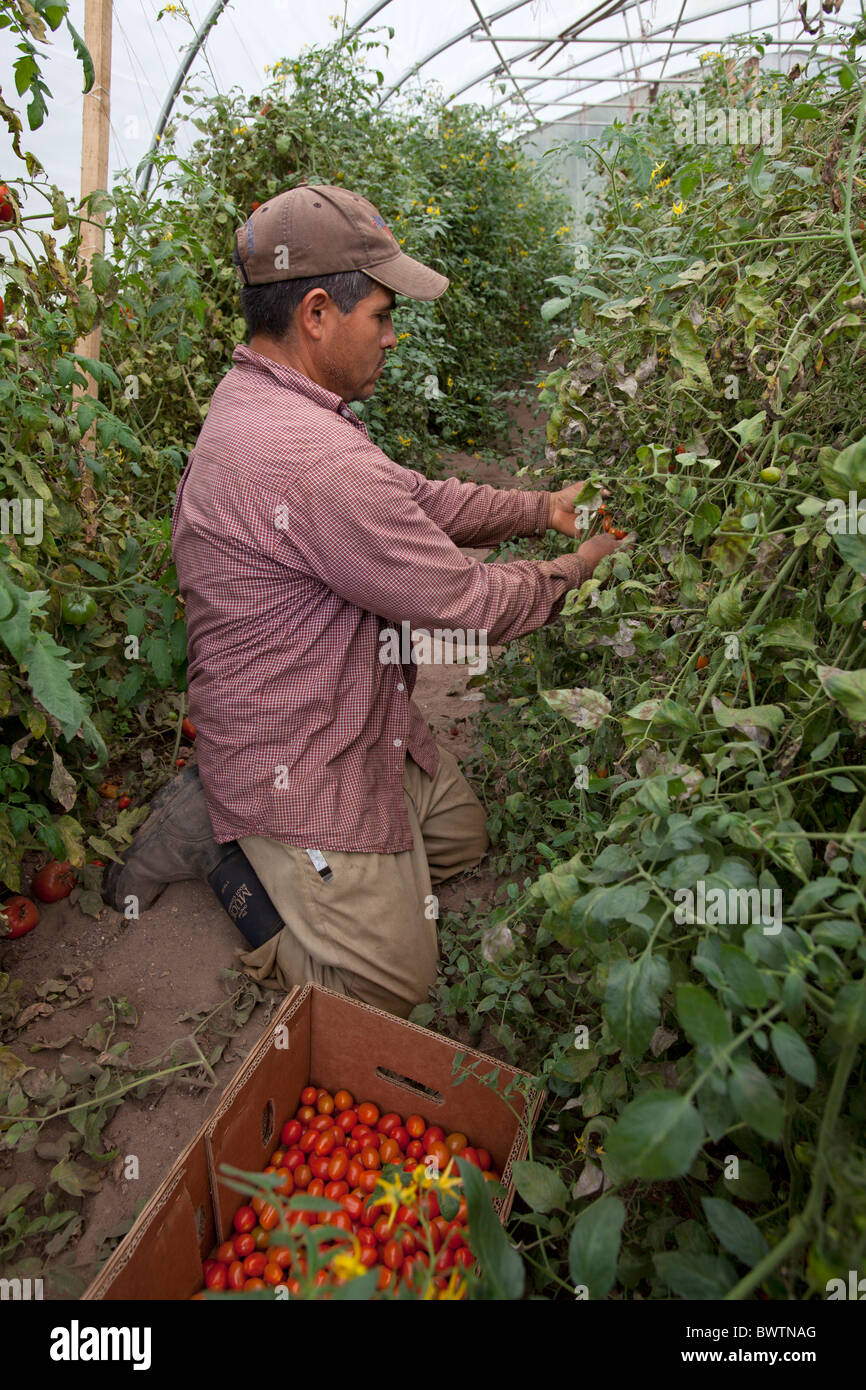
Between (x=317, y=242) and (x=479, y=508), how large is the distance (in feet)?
2.14

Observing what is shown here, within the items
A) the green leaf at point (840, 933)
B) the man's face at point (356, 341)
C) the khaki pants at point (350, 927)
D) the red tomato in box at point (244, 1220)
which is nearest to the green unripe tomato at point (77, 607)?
the khaki pants at point (350, 927)

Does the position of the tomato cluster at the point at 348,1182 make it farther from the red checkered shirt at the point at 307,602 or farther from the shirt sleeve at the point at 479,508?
the shirt sleeve at the point at 479,508

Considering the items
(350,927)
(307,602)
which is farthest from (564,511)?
(350,927)

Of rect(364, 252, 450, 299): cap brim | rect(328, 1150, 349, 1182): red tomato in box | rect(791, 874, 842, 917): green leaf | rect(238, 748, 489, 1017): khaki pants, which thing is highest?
rect(364, 252, 450, 299): cap brim

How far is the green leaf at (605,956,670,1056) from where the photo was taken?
74cm

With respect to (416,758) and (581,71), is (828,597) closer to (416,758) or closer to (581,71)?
(416,758)

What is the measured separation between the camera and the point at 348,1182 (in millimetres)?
1496

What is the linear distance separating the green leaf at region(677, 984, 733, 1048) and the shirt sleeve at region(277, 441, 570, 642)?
1.03m

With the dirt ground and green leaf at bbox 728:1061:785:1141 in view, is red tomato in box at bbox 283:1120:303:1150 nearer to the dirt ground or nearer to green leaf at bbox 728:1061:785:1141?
the dirt ground

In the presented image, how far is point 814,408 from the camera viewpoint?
45.8 inches

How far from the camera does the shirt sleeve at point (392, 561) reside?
4.92 feet

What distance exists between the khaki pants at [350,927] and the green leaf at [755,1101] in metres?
1.20

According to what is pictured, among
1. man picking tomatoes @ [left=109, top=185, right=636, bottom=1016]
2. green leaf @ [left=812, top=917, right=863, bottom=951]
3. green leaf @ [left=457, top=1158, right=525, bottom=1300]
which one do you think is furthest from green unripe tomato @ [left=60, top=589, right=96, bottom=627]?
green leaf @ [left=812, top=917, right=863, bottom=951]

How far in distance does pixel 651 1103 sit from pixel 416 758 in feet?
4.66
